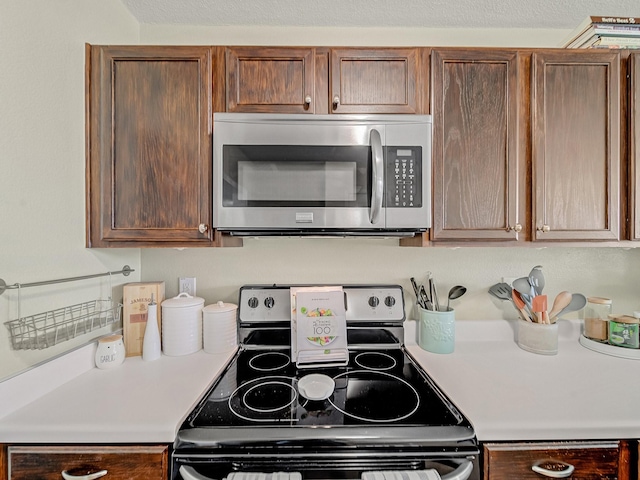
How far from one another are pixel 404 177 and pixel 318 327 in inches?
29.6

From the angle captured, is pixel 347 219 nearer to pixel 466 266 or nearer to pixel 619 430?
pixel 466 266

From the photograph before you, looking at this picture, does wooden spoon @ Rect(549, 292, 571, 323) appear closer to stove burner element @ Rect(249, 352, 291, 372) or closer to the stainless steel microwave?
the stainless steel microwave

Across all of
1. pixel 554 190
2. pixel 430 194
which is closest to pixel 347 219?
pixel 430 194

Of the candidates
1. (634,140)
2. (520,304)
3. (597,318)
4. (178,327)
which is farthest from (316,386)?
(634,140)

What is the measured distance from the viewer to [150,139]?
1200 millimetres

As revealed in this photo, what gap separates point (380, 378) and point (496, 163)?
1.00m

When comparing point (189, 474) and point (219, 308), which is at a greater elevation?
point (219, 308)

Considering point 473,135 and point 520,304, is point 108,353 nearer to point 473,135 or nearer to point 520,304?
point 473,135

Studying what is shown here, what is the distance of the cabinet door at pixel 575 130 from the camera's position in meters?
1.22

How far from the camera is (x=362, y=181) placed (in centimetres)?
117

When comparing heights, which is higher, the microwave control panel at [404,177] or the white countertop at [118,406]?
the microwave control panel at [404,177]

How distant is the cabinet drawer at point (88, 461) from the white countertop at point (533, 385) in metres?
0.94

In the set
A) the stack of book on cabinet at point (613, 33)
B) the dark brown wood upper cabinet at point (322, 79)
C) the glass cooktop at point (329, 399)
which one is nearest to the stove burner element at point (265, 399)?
the glass cooktop at point (329, 399)

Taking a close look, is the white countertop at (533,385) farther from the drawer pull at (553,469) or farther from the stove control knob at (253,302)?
the stove control knob at (253,302)
